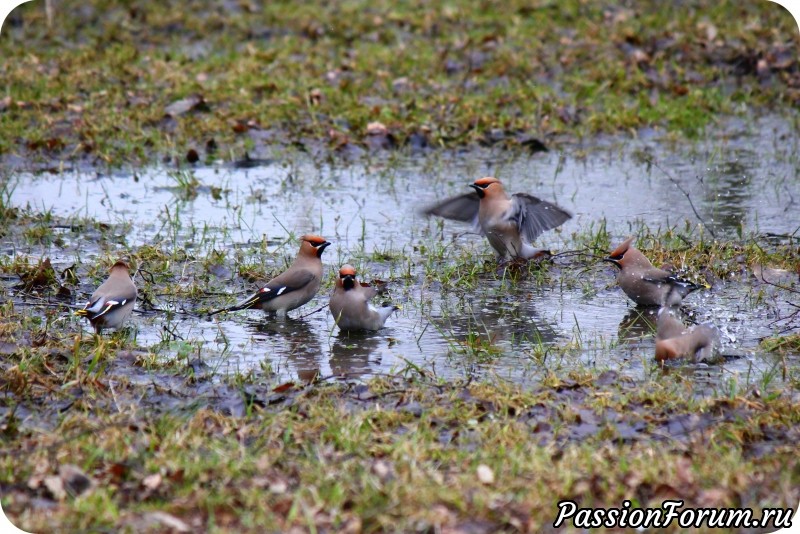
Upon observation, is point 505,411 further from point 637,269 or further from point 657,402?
point 637,269

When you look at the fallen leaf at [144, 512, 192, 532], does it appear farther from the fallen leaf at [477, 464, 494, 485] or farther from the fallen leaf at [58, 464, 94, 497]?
the fallen leaf at [477, 464, 494, 485]

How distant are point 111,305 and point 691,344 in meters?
3.05

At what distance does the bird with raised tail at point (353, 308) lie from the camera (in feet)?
20.7

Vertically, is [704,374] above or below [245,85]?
below

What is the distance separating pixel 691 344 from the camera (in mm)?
5625

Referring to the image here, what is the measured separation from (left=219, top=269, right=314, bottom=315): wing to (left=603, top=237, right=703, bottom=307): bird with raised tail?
1.91 meters

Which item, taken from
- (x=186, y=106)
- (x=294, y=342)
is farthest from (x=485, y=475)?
(x=186, y=106)

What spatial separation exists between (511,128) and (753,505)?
6.94m

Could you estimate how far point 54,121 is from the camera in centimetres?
1041

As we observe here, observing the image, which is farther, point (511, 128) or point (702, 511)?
point (511, 128)

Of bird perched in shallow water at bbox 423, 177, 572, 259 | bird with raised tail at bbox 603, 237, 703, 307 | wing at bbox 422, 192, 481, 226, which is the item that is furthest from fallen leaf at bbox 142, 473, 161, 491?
wing at bbox 422, 192, 481, 226

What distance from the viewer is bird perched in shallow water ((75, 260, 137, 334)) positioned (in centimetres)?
604

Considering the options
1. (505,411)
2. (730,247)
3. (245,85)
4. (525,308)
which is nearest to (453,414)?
(505,411)

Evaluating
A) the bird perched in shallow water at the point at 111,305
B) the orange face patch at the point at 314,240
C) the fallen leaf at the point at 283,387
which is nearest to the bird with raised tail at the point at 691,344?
the fallen leaf at the point at 283,387
